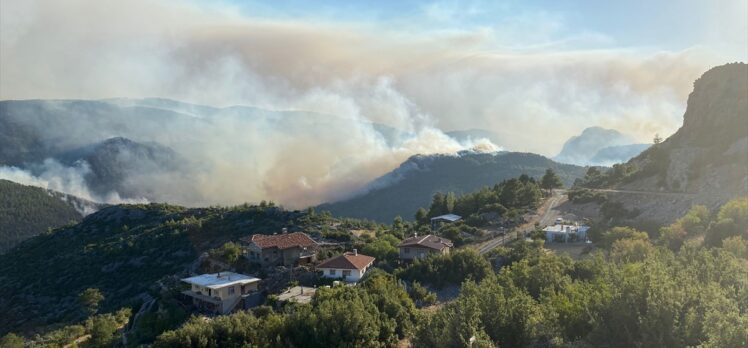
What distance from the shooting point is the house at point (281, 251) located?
61594 millimetres

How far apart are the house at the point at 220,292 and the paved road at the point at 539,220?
27.7m

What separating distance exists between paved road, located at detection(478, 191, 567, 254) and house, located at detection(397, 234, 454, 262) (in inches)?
211

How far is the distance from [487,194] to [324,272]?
5264cm

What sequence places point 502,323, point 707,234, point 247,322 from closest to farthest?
1. point 502,323
2. point 247,322
3. point 707,234

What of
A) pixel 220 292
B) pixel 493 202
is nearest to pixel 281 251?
pixel 220 292

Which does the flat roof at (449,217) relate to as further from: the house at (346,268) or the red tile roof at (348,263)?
the house at (346,268)

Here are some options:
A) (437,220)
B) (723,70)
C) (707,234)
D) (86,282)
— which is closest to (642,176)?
(723,70)

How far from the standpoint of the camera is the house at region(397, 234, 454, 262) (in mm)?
60094

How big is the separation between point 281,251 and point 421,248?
631 inches

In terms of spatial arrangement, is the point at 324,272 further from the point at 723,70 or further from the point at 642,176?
the point at 723,70

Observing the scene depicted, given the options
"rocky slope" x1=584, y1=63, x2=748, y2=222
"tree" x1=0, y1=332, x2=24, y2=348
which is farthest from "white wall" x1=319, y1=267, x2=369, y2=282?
"rocky slope" x1=584, y1=63, x2=748, y2=222

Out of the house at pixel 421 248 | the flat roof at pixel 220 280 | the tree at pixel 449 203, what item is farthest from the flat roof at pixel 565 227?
the flat roof at pixel 220 280

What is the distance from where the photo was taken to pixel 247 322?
28.6 meters

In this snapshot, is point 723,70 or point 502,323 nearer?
point 502,323
